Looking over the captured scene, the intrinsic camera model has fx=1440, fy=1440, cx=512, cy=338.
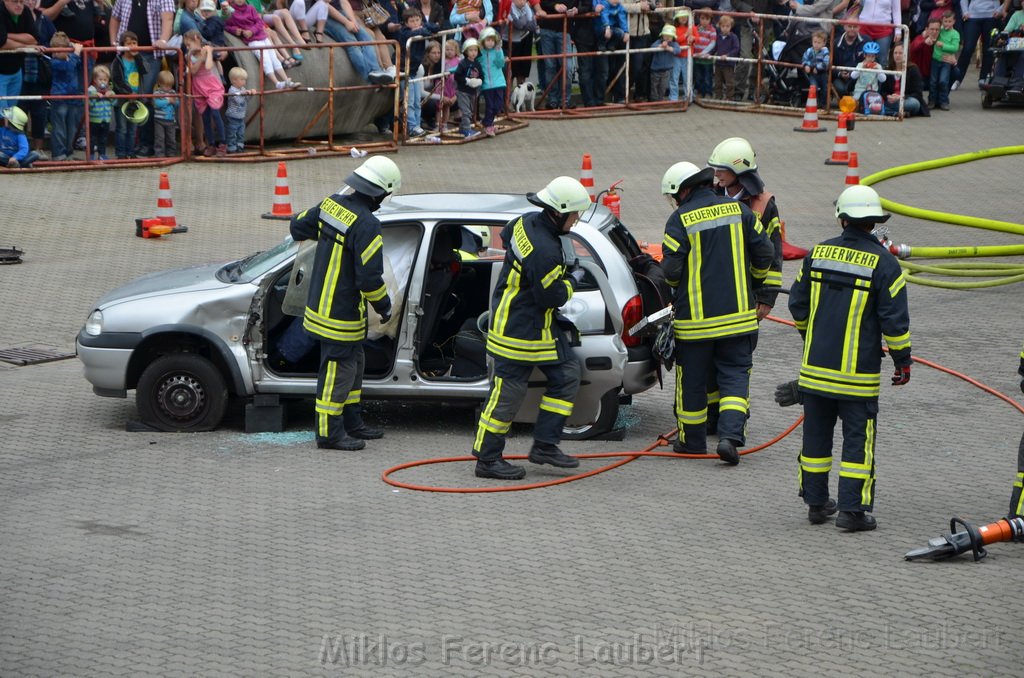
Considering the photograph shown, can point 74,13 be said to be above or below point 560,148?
above

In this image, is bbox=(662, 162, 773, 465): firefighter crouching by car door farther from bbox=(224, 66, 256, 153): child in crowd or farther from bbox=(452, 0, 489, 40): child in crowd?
bbox=(452, 0, 489, 40): child in crowd

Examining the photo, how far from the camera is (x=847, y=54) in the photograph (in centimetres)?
2209

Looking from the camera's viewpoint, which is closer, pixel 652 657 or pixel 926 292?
pixel 652 657

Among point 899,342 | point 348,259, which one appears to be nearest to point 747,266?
point 899,342

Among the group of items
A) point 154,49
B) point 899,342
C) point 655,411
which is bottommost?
point 655,411

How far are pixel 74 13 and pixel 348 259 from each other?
10864mm

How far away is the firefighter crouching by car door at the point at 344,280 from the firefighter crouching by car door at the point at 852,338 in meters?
2.55

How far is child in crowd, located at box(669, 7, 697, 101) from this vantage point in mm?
22381

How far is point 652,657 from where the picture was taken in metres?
5.67

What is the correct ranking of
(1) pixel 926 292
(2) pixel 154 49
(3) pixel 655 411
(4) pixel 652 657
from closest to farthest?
(4) pixel 652 657 < (3) pixel 655 411 < (1) pixel 926 292 < (2) pixel 154 49

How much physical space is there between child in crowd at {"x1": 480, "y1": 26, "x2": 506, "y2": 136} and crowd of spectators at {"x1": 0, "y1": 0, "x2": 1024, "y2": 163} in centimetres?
2

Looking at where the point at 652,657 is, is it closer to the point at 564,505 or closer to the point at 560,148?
the point at 564,505

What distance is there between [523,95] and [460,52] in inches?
Answer: 84.2

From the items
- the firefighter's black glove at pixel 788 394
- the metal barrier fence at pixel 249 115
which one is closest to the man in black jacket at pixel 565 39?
the metal barrier fence at pixel 249 115
